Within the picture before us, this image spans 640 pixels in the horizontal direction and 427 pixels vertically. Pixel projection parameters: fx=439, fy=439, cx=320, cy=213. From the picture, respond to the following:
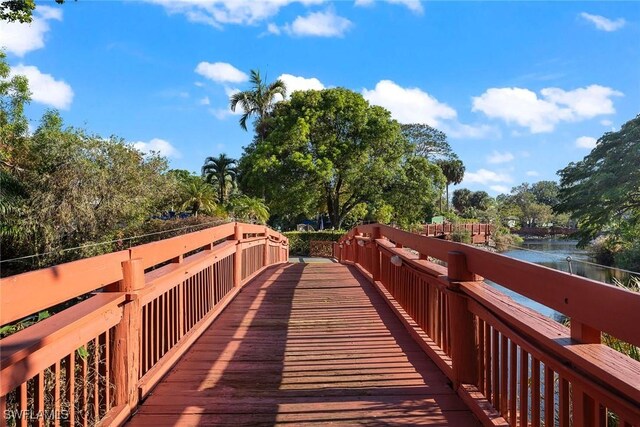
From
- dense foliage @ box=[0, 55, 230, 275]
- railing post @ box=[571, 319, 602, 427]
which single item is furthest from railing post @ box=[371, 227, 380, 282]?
dense foliage @ box=[0, 55, 230, 275]

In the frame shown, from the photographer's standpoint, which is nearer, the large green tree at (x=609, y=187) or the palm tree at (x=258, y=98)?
the large green tree at (x=609, y=187)

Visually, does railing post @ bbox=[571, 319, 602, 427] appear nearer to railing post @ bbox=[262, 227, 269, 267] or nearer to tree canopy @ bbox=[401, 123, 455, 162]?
railing post @ bbox=[262, 227, 269, 267]

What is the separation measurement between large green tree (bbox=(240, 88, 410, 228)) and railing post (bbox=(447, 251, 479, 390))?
77.0ft

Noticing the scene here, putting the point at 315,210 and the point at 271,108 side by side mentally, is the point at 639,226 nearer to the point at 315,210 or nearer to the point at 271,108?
the point at 315,210

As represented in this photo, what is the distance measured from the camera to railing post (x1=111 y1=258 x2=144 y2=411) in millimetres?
2492

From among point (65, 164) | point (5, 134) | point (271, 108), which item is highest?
point (271, 108)

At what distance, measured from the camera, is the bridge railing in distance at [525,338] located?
1445 millimetres

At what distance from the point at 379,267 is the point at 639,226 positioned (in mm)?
17072

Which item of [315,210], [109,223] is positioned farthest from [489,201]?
[109,223]

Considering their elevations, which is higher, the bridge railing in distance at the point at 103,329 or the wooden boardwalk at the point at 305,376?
the bridge railing in distance at the point at 103,329

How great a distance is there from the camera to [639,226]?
18.5m

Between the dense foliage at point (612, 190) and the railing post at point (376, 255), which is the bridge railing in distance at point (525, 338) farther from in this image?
the dense foliage at point (612, 190)

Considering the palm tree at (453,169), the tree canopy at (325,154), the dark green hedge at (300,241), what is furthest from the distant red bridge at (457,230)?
the palm tree at (453,169)

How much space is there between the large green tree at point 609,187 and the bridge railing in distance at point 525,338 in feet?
56.8
